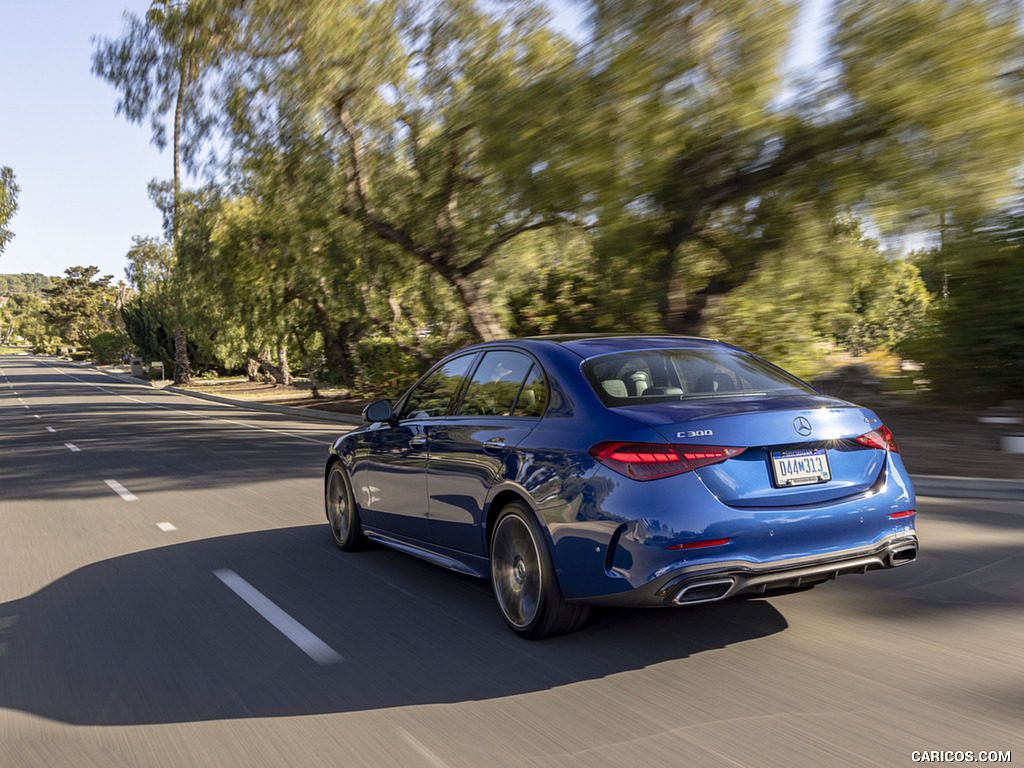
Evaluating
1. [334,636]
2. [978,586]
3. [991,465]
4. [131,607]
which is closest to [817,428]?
[978,586]

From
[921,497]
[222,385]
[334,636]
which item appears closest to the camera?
[334,636]

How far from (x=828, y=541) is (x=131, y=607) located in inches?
165

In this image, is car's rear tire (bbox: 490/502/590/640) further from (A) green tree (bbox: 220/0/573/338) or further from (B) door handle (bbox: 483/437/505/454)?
(A) green tree (bbox: 220/0/573/338)

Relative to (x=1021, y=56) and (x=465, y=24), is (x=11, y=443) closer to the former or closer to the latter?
(x=465, y=24)

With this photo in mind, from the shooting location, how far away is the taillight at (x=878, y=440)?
15.5 ft

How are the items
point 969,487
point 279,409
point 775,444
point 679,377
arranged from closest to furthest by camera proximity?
point 775,444
point 679,377
point 969,487
point 279,409

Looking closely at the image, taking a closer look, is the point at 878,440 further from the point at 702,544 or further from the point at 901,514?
the point at 702,544

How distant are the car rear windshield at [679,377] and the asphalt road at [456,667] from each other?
1244 mm

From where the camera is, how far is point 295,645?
5.06m

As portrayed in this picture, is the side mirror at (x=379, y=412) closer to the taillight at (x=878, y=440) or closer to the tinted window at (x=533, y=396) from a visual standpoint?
the tinted window at (x=533, y=396)

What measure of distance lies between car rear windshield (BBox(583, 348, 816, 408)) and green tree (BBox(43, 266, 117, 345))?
147m

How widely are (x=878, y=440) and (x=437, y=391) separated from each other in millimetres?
2798

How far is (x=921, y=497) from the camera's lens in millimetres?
9305

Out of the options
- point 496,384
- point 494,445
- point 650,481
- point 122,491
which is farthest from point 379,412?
point 122,491
